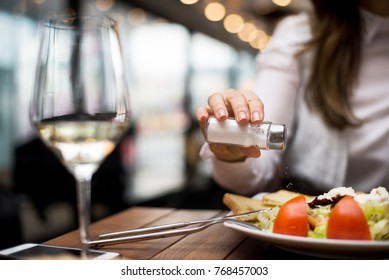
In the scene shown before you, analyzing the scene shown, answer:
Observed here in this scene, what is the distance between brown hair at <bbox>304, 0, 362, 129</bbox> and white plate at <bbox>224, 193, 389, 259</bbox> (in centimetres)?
57

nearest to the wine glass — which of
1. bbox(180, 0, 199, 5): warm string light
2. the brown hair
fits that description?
the brown hair

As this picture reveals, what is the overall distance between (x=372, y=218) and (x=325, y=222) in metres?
0.04

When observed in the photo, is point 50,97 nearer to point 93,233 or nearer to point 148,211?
point 93,233

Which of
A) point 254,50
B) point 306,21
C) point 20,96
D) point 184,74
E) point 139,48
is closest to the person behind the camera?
point 306,21

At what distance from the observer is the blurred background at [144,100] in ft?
7.42

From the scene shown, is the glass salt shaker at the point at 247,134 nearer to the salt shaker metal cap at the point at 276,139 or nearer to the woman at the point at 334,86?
the salt shaker metal cap at the point at 276,139

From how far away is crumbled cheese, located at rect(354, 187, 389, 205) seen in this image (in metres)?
0.39

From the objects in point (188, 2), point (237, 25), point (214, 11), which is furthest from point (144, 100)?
point (237, 25)

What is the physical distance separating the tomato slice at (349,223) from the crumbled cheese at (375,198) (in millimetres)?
33

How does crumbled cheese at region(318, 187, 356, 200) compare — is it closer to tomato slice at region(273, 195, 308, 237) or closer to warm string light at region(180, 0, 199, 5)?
tomato slice at region(273, 195, 308, 237)

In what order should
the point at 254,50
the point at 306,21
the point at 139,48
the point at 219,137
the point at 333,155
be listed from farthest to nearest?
the point at 254,50
the point at 139,48
the point at 306,21
the point at 333,155
the point at 219,137

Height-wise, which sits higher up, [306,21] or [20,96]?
[306,21]
